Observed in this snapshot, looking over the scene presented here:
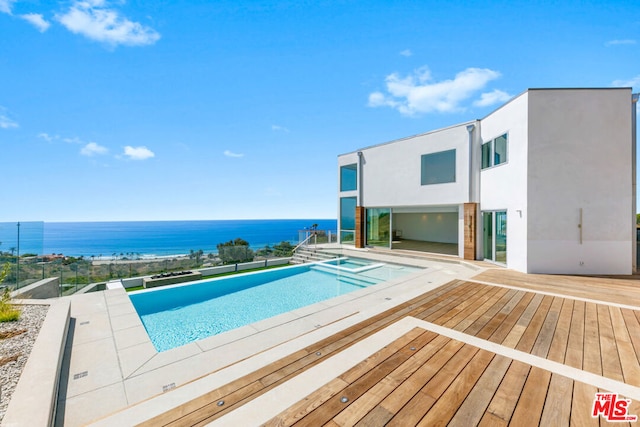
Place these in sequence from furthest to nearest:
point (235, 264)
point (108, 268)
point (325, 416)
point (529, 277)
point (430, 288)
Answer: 1. point (235, 264)
2. point (108, 268)
3. point (529, 277)
4. point (430, 288)
5. point (325, 416)

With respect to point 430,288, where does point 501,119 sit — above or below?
above

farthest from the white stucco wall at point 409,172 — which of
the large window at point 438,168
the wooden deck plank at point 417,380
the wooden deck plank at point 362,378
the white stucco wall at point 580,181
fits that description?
the wooden deck plank at point 362,378

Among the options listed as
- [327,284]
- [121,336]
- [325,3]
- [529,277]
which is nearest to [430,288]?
[529,277]

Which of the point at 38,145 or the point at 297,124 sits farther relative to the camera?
the point at 38,145

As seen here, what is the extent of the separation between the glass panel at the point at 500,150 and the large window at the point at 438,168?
5.47ft

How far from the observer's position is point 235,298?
716cm

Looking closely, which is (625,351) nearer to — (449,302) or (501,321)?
(501,321)

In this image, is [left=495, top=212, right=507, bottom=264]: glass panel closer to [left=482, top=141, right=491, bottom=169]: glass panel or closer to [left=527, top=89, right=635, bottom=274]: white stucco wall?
[left=527, top=89, right=635, bottom=274]: white stucco wall

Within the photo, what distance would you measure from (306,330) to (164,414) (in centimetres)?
217

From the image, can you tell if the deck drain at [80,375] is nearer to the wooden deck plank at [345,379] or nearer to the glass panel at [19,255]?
the wooden deck plank at [345,379]

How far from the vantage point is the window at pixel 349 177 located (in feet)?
45.7

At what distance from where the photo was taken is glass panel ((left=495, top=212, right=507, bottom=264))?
8.02 meters

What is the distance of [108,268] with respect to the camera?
7.93 metres

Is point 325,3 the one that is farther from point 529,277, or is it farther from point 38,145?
point 38,145
